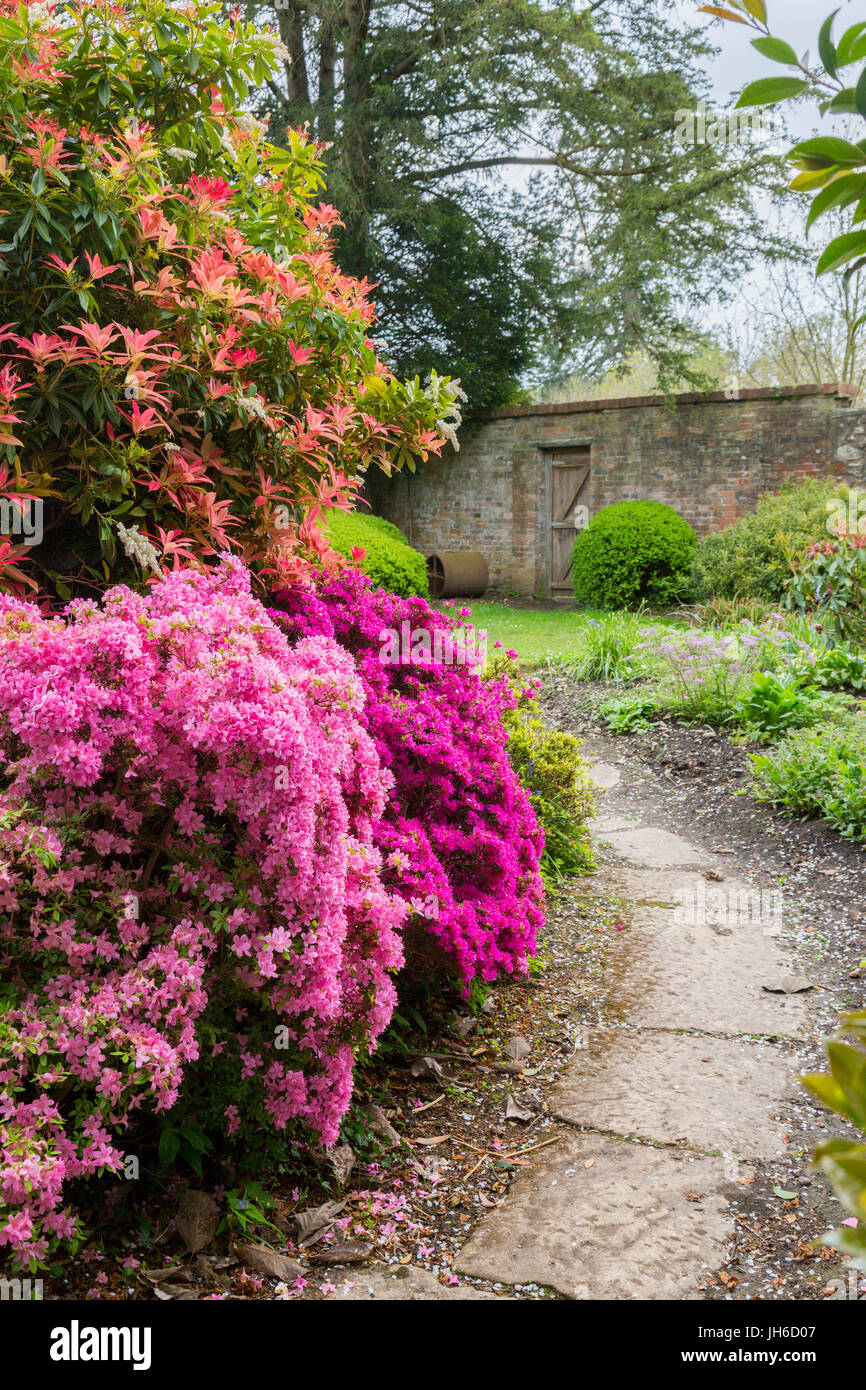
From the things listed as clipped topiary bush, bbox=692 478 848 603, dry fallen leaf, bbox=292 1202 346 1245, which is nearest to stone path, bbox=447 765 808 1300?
dry fallen leaf, bbox=292 1202 346 1245

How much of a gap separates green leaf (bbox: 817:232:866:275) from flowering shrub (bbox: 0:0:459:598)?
207 cm

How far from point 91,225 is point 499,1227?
279 centimetres

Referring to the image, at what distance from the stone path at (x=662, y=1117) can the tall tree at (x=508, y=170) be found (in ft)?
36.7

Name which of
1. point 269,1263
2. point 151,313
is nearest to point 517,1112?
point 269,1263

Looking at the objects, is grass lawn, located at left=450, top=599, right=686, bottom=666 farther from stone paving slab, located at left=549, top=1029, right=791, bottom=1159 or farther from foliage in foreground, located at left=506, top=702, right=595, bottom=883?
stone paving slab, located at left=549, top=1029, right=791, bottom=1159

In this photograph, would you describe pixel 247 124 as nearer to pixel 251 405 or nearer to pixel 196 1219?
pixel 251 405

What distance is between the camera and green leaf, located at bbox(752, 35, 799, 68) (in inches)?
30.8

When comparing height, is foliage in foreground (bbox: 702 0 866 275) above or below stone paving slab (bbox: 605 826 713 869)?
above

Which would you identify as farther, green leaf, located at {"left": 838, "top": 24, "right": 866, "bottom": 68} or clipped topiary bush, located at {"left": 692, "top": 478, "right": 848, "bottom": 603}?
clipped topiary bush, located at {"left": 692, "top": 478, "right": 848, "bottom": 603}

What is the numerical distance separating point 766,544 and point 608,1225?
9.69 metres

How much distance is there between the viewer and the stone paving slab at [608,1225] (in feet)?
7.26

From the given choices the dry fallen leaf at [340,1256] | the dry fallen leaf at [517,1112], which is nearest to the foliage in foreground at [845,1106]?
the dry fallen leaf at [340,1256]

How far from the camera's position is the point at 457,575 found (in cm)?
1504

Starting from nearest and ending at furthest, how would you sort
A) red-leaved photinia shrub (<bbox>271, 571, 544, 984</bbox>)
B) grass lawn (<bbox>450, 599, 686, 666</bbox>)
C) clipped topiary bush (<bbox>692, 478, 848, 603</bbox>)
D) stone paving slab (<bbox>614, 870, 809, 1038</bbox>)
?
red-leaved photinia shrub (<bbox>271, 571, 544, 984</bbox>) < stone paving slab (<bbox>614, 870, 809, 1038</bbox>) < grass lawn (<bbox>450, 599, 686, 666</bbox>) < clipped topiary bush (<bbox>692, 478, 848, 603</bbox>)
